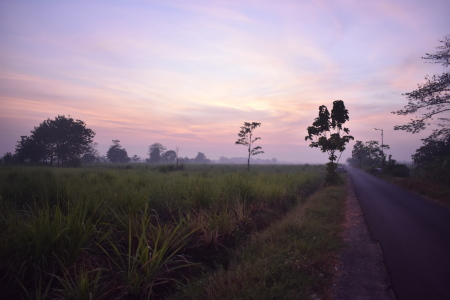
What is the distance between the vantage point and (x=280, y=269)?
399 centimetres

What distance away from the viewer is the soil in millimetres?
3385

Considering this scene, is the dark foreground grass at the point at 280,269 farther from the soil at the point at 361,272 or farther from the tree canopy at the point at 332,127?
the tree canopy at the point at 332,127

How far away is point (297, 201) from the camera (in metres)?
10.8

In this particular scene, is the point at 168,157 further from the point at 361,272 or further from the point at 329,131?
the point at 361,272

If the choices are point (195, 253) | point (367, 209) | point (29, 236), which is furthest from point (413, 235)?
point (29, 236)

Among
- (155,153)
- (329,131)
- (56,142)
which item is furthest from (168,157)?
(329,131)

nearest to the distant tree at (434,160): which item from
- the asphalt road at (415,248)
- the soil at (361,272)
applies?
the asphalt road at (415,248)

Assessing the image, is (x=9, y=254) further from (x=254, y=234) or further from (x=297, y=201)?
(x=297, y=201)

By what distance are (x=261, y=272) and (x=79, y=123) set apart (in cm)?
5756

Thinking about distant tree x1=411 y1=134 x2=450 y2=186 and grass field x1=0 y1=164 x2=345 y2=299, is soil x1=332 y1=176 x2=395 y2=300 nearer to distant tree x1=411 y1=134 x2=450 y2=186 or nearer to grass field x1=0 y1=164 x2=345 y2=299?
grass field x1=0 y1=164 x2=345 y2=299

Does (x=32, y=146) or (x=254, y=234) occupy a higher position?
(x=32, y=146)

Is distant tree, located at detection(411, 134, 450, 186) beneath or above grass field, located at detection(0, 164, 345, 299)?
above

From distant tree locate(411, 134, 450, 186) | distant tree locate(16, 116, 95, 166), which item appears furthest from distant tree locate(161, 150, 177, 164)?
distant tree locate(411, 134, 450, 186)

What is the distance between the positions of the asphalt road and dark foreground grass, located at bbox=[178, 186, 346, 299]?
0.97m
